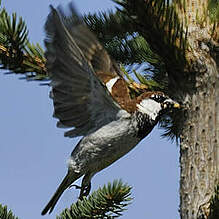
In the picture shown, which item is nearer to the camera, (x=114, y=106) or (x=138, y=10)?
(x=138, y=10)

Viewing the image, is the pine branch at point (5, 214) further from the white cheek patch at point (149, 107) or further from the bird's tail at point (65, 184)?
the white cheek patch at point (149, 107)

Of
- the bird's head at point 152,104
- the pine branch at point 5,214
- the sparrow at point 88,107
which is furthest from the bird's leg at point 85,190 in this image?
the pine branch at point 5,214

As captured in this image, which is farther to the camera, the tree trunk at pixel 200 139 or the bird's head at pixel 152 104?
the bird's head at pixel 152 104

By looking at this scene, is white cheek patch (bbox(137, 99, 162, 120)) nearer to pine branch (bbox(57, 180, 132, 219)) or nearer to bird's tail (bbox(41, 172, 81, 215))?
bird's tail (bbox(41, 172, 81, 215))

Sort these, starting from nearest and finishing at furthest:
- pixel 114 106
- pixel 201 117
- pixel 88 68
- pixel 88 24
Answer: pixel 201 117 → pixel 88 68 → pixel 114 106 → pixel 88 24

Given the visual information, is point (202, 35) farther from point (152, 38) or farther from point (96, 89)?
point (96, 89)

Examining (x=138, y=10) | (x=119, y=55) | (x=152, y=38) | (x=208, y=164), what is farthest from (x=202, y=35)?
(x=119, y=55)

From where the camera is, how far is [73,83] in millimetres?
2041

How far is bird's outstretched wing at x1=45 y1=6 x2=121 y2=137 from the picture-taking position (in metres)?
1.85

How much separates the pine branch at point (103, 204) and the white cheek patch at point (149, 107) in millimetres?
870

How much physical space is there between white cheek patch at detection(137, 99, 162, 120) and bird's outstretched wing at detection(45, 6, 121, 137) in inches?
6.0

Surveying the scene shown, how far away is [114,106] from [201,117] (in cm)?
61

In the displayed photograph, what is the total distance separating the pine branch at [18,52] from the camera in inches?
73.8

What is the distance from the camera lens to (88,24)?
258 centimetres
